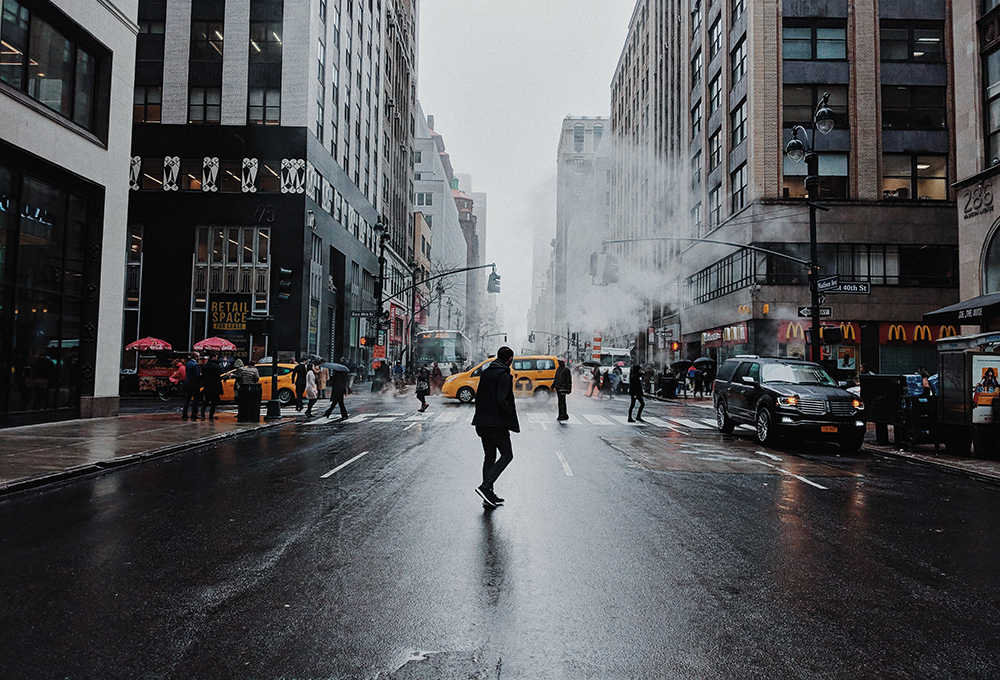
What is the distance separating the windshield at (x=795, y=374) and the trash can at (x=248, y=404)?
13.0m

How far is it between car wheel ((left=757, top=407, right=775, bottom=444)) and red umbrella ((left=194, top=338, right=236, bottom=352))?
937 inches

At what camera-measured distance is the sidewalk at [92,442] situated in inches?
379

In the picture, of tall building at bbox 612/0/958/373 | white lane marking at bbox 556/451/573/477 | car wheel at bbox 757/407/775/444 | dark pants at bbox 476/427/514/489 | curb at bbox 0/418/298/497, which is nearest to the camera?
dark pants at bbox 476/427/514/489

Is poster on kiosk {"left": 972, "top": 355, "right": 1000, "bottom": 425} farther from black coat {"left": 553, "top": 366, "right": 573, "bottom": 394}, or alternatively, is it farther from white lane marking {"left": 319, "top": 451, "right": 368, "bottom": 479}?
white lane marking {"left": 319, "top": 451, "right": 368, "bottom": 479}

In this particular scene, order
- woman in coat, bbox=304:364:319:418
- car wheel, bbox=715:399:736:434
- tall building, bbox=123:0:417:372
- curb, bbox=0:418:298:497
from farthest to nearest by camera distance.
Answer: tall building, bbox=123:0:417:372, woman in coat, bbox=304:364:319:418, car wheel, bbox=715:399:736:434, curb, bbox=0:418:298:497

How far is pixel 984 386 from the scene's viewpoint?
12336mm

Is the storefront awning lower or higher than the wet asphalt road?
higher

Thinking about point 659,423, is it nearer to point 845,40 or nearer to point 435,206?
point 845,40

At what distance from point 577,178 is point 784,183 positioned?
433ft

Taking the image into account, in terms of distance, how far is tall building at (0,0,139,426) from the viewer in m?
14.9

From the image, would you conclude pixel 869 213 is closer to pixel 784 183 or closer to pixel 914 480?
pixel 784 183

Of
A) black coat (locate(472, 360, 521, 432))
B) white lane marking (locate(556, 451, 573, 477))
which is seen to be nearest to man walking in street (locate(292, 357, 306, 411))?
white lane marking (locate(556, 451, 573, 477))

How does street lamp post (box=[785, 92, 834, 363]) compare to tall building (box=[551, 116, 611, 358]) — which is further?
tall building (box=[551, 116, 611, 358])

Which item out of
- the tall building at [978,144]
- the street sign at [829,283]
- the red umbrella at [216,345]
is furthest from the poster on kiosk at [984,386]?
the red umbrella at [216,345]
